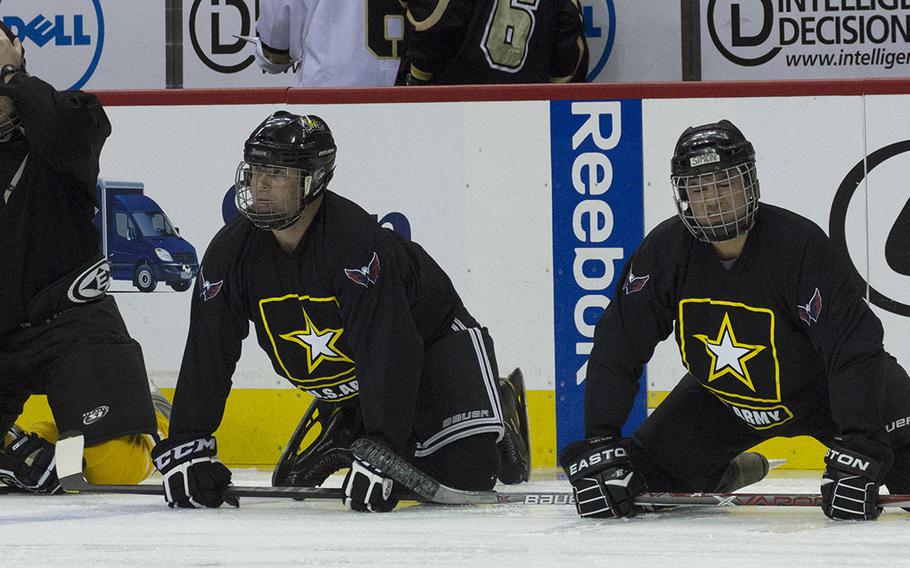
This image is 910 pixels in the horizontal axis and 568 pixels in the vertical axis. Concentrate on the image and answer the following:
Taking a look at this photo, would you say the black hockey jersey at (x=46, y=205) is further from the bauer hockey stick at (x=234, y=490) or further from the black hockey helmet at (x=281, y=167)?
the black hockey helmet at (x=281, y=167)

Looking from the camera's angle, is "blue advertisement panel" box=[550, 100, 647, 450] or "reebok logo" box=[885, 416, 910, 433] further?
"blue advertisement panel" box=[550, 100, 647, 450]

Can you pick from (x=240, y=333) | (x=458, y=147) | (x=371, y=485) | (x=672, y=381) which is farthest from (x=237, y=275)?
(x=672, y=381)

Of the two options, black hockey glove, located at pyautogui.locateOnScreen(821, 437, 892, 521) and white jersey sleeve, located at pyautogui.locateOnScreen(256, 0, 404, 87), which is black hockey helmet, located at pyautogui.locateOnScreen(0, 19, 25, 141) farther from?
black hockey glove, located at pyautogui.locateOnScreen(821, 437, 892, 521)

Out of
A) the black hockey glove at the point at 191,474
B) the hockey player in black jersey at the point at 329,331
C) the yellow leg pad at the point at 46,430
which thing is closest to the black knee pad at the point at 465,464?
the hockey player in black jersey at the point at 329,331

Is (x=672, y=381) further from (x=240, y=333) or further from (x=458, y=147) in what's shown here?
(x=240, y=333)

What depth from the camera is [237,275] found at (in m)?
3.66

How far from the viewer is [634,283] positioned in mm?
3461

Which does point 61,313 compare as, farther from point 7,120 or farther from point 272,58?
point 272,58

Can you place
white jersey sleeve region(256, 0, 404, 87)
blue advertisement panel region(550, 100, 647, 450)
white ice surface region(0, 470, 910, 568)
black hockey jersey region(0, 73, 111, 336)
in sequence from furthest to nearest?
1. white jersey sleeve region(256, 0, 404, 87)
2. blue advertisement panel region(550, 100, 647, 450)
3. black hockey jersey region(0, 73, 111, 336)
4. white ice surface region(0, 470, 910, 568)

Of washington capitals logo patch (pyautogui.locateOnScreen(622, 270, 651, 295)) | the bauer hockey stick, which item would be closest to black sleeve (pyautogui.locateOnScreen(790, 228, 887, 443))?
washington capitals logo patch (pyautogui.locateOnScreen(622, 270, 651, 295))

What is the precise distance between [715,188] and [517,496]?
929mm

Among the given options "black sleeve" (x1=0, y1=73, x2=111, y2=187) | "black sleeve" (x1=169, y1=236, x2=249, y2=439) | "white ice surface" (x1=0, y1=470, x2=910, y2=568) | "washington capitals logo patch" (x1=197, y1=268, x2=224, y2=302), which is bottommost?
"white ice surface" (x1=0, y1=470, x2=910, y2=568)

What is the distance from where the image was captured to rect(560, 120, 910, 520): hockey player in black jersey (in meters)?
3.22

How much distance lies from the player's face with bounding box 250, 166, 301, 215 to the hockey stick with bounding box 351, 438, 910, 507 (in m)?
0.56
